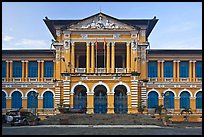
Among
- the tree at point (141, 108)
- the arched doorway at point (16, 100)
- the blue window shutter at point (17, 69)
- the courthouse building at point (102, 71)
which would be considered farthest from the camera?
the blue window shutter at point (17, 69)

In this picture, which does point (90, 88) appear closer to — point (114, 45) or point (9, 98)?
point (114, 45)

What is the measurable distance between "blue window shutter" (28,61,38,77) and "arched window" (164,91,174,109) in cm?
1576

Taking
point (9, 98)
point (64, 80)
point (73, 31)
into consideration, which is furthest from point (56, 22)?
point (9, 98)

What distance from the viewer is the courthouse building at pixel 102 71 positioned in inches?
1702

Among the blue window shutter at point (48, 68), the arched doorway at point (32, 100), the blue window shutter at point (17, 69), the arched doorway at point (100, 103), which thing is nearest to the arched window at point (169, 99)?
the arched doorway at point (100, 103)

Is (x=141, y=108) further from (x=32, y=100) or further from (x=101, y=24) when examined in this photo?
(x=32, y=100)

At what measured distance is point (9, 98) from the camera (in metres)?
46.7

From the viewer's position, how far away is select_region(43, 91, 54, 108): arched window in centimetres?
4650

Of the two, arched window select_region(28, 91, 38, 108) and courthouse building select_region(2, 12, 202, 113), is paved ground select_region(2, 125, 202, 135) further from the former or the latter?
arched window select_region(28, 91, 38, 108)

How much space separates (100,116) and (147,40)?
14393mm

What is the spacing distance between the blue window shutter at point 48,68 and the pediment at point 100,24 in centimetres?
617

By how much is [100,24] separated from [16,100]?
1362cm

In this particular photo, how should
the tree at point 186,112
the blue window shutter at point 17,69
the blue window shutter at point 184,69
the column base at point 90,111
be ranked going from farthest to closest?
the blue window shutter at point 17,69, the blue window shutter at point 184,69, the tree at point 186,112, the column base at point 90,111

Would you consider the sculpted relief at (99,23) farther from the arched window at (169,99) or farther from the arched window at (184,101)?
the arched window at (184,101)
